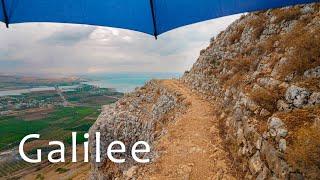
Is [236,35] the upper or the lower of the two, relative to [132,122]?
upper

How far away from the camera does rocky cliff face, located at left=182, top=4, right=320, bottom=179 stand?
1195 cm

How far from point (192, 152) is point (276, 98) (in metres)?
5.32

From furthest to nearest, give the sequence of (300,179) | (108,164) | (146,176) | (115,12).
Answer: (108,164) → (146,176) → (300,179) → (115,12)

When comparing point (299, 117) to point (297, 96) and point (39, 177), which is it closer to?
point (297, 96)

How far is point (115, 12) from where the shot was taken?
8.48m

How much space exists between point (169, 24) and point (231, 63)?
18.7 meters

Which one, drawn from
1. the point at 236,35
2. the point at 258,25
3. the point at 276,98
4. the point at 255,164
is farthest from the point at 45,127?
the point at 255,164

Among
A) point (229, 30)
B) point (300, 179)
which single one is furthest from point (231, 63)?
point (300, 179)

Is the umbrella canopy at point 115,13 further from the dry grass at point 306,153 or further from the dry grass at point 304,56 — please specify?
the dry grass at point 304,56

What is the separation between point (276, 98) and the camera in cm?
1530

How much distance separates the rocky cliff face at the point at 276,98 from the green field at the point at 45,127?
5117 inches

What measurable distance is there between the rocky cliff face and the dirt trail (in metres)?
0.75

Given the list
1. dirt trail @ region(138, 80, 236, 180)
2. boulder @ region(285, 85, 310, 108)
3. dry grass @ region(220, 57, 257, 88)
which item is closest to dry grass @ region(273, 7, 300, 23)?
dry grass @ region(220, 57, 257, 88)

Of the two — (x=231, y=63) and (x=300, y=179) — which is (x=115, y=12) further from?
(x=231, y=63)
